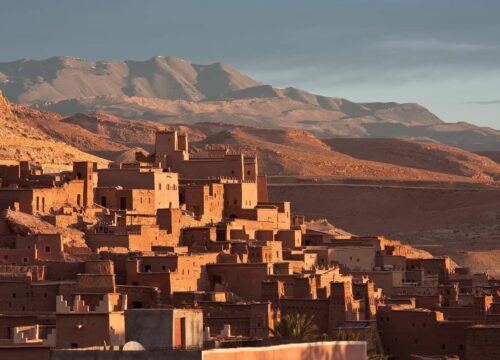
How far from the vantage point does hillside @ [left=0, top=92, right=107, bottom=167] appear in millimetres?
70750

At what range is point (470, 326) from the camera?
41.2 m

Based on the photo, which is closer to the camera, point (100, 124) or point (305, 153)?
point (305, 153)

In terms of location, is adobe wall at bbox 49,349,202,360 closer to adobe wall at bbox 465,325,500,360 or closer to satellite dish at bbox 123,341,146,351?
satellite dish at bbox 123,341,146,351

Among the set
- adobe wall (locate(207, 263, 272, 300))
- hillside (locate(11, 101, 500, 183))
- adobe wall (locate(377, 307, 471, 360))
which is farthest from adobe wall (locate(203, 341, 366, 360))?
hillside (locate(11, 101, 500, 183))

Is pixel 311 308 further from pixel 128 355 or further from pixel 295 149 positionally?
pixel 295 149

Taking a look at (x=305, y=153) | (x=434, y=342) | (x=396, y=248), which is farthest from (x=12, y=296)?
(x=305, y=153)

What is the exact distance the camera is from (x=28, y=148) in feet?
242

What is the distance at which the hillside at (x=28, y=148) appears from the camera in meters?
70.8

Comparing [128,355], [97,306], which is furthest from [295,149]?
[128,355]

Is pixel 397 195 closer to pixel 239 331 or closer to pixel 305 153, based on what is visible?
pixel 305 153

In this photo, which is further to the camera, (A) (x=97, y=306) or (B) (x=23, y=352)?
(A) (x=97, y=306)

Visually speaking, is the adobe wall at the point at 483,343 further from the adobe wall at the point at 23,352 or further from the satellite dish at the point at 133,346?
the satellite dish at the point at 133,346

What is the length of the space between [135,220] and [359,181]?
76541 mm

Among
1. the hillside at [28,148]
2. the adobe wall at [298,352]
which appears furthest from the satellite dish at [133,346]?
the hillside at [28,148]
